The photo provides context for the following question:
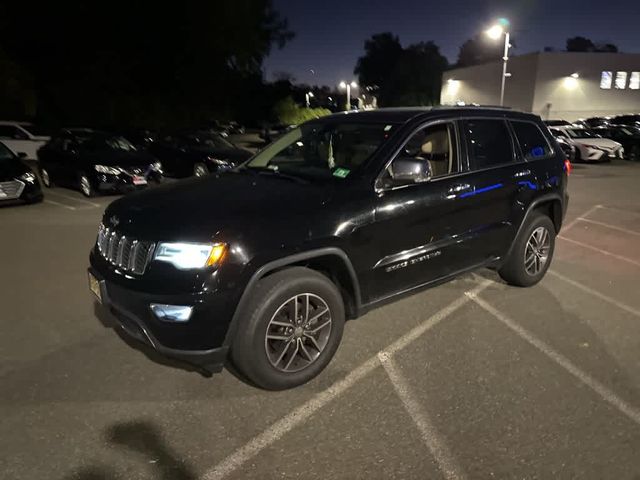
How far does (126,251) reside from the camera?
3.37 meters

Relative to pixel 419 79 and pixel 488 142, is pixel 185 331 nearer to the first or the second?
pixel 488 142

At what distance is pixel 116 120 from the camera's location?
28.9 meters

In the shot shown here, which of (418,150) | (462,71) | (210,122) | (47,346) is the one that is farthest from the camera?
(462,71)

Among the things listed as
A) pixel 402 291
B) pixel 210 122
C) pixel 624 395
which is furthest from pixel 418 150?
pixel 210 122

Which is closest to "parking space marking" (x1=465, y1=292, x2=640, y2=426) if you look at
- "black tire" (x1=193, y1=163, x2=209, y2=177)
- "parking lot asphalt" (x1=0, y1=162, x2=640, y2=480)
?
"parking lot asphalt" (x1=0, y1=162, x2=640, y2=480)

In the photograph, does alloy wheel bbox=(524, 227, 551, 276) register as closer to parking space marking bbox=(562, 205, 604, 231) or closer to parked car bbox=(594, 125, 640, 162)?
parking space marking bbox=(562, 205, 604, 231)

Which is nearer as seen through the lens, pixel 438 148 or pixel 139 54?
pixel 438 148

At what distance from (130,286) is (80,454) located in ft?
3.16

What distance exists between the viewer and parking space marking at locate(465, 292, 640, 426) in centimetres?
324

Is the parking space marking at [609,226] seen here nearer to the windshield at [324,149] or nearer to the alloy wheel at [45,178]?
the windshield at [324,149]

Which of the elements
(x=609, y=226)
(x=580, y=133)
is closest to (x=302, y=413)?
(x=609, y=226)

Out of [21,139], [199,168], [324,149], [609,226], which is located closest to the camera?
[324,149]

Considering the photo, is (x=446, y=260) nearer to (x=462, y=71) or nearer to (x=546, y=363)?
(x=546, y=363)

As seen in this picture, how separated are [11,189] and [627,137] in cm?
2150
